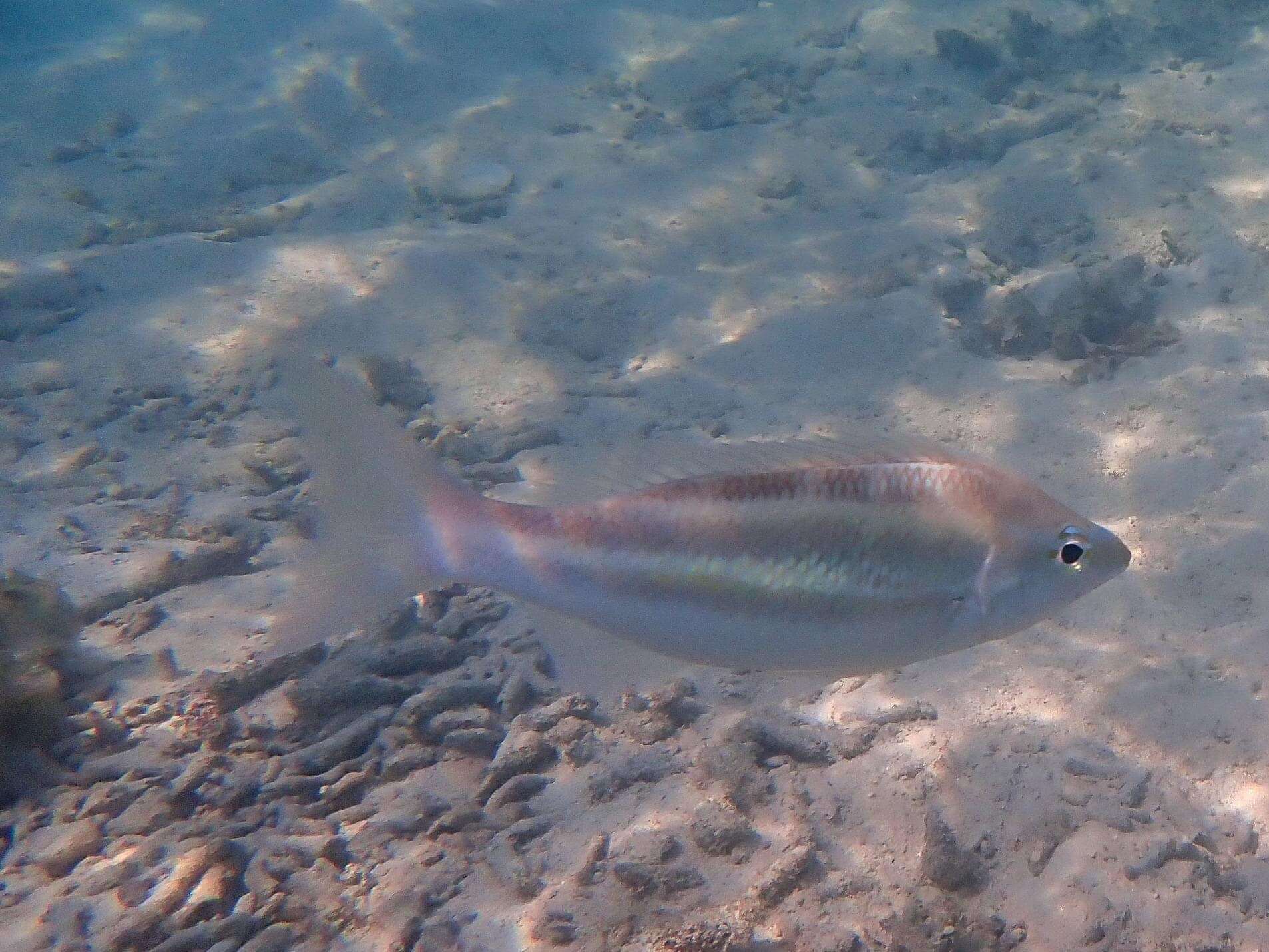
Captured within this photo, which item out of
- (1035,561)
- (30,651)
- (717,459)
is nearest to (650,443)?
(717,459)

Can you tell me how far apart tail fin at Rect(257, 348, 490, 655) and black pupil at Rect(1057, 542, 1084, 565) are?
4.19ft

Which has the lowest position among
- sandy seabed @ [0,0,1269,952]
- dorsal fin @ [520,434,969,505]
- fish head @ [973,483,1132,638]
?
sandy seabed @ [0,0,1269,952]

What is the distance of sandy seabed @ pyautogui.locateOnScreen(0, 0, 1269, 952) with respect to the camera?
7.92 feet

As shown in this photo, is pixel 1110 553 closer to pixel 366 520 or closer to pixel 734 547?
pixel 734 547

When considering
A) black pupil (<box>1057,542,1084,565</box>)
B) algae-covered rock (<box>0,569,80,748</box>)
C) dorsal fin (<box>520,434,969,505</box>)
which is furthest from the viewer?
algae-covered rock (<box>0,569,80,748</box>)

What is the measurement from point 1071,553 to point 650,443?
967 millimetres

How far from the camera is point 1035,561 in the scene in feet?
5.74

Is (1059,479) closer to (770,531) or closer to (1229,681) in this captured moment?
(1229,681)

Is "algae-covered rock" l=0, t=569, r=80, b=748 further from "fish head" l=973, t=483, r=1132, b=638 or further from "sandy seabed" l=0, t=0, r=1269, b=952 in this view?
"fish head" l=973, t=483, r=1132, b=638

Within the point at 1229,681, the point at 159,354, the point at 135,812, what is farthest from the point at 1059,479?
the point at 159,354

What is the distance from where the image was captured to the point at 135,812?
276cm

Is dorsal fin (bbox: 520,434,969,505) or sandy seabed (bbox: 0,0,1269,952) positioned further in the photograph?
sandy seabed (bbox: 0,0,1269,952)

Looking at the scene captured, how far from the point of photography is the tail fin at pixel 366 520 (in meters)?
1.90

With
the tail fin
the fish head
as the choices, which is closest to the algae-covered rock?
the tail fin
